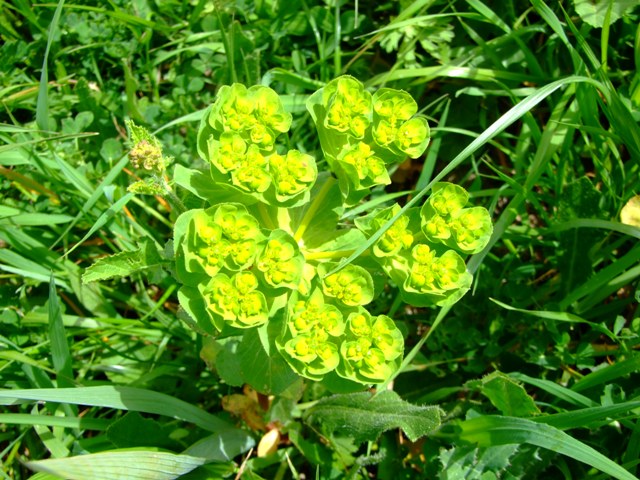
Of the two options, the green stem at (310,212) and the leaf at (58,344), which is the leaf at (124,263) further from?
the green stem at (310,212)

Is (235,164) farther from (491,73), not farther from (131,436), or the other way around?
(491,73)

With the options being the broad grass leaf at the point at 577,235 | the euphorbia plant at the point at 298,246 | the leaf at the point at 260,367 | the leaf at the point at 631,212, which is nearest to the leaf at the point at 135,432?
the leaf at the point at 260,367

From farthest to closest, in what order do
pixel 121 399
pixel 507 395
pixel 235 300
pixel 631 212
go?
pixel 631 212
pixel 507 395
pixel 121 399
pixel 235 300

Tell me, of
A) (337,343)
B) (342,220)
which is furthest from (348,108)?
(342,220)

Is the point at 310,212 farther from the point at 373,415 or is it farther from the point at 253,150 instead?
the point at 373,415

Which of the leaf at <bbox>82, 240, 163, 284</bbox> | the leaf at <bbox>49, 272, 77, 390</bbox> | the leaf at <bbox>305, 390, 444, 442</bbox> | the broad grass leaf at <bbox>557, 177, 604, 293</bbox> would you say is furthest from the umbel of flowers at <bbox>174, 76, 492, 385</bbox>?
the broad grass leaf at <bbox>557, 177, 604, 293</bbox>

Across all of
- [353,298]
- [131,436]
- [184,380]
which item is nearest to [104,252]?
[184,380]
